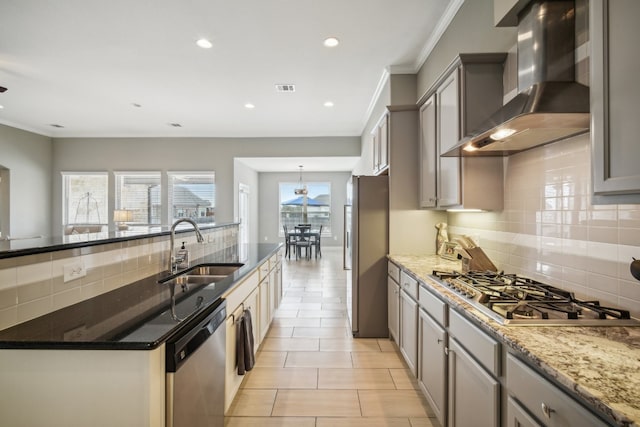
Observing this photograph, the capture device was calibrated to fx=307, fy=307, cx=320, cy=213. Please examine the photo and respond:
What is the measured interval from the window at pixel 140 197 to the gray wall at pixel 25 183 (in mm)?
1449

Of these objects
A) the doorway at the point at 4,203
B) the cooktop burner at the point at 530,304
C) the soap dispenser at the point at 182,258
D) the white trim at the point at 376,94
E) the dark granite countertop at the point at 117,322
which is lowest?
the dark granite countertop at the point at 117,322

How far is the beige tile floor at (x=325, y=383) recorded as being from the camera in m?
2.00

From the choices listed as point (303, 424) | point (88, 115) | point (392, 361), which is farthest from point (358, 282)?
point (88, 115)

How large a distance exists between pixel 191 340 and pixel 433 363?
4.70 feet

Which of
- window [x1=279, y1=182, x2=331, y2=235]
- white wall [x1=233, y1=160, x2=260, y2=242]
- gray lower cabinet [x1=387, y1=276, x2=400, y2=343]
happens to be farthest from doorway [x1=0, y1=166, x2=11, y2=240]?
gray lower cabinet [x1=387, y1=276, x2=400, y2=343]

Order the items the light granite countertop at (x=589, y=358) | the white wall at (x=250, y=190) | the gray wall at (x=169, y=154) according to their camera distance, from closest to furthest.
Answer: the light granite countertop at (x=589, y=358) < the gray wall at (x=169, y=154) < the white wall at (x=250, y=190)

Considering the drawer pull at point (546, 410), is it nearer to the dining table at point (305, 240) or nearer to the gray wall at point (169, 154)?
the gray wall at point (169, 154)

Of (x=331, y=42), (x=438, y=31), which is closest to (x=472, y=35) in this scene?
(x=438, y=31)

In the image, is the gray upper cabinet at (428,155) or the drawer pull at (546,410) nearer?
the drawer pull at (546,410)

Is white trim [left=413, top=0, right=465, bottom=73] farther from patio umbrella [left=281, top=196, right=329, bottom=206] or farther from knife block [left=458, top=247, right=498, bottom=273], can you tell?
patio umbrella [left=281, top=196, right=329, bottom=206]

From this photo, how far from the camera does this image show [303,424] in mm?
1934

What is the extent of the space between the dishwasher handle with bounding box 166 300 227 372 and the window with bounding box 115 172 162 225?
625cm

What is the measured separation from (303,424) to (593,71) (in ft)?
7.39

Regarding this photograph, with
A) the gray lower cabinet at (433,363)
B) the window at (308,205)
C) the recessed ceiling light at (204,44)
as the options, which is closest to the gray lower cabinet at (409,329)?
the gray lower cabinet at (433,363)
